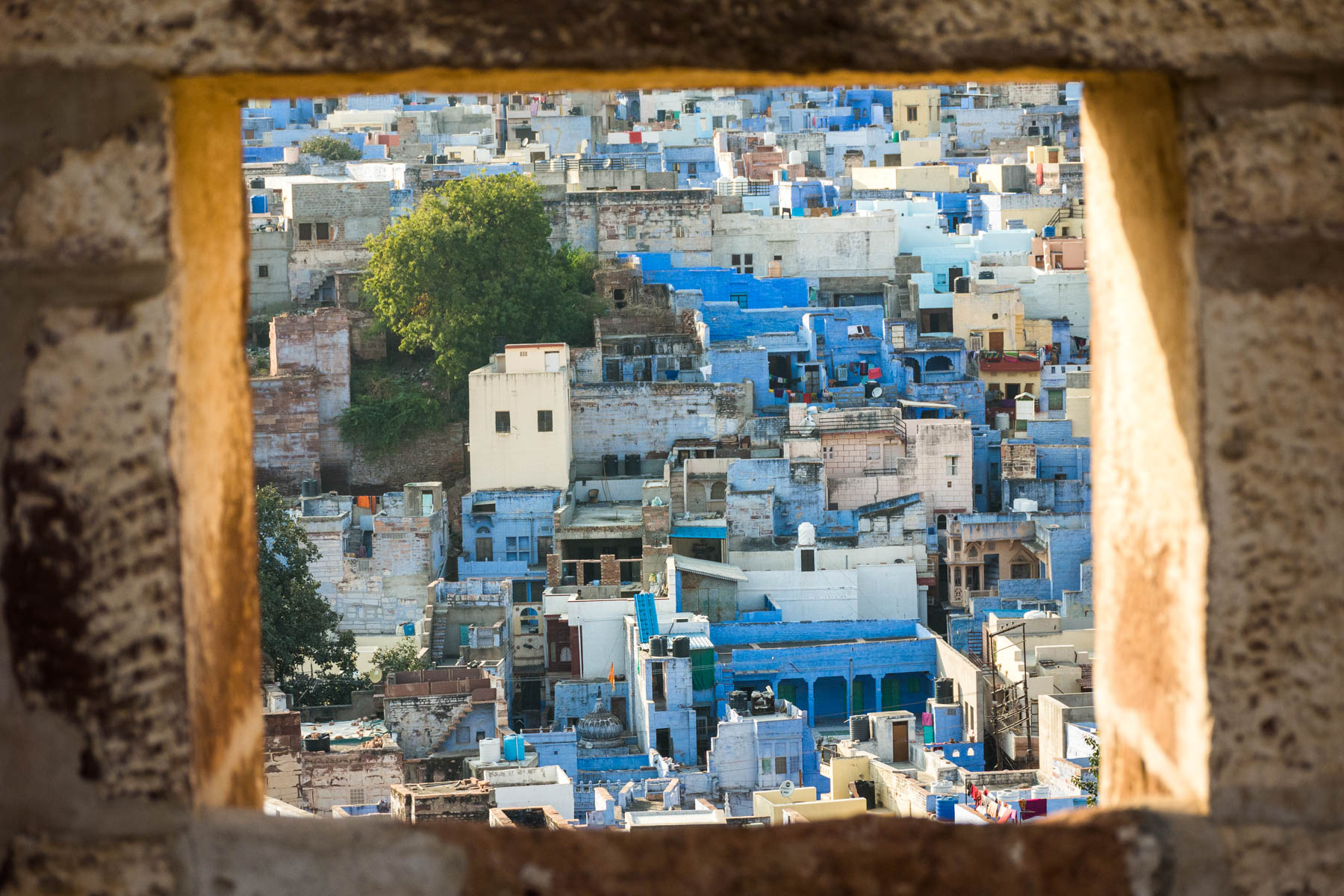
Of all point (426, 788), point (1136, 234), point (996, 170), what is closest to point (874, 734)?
point (426, 788)

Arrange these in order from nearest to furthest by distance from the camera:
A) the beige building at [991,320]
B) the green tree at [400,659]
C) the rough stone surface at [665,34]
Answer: the rough stone surface at [665,34] → the green tree at [400,659] → the beige building at [991,320]

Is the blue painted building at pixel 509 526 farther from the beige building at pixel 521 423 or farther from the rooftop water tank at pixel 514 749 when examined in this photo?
the rooftop water tank at pixel 514 749

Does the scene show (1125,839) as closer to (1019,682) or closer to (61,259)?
(61,259)

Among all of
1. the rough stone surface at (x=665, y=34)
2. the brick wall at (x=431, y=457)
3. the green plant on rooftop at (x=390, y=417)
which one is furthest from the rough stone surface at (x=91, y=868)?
the brick wall at (x=431, y=457)

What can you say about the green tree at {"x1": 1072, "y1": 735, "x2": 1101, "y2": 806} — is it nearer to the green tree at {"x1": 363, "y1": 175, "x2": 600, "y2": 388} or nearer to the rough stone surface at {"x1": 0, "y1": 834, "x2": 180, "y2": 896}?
the rough stone surface at {"x1": 0, "y1": 834, "x2": 180, "y2": 896}

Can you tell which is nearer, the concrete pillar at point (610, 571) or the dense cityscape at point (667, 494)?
the dense cityscape at point (667, 494)

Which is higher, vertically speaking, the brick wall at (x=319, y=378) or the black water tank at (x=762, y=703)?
the brick wall at (x=319, y=378)

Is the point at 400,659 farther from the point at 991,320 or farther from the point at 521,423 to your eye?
the point at 991,320
